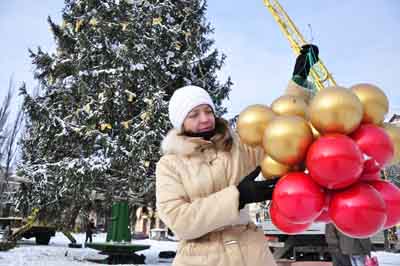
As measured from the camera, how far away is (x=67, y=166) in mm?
10086

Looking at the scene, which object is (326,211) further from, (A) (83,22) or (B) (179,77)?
(A) (83,22)

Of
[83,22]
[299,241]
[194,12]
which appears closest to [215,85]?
[194,12]

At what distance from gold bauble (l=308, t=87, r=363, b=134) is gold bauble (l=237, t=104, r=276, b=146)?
0.87 ft

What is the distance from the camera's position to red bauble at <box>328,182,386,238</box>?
4.69 ft

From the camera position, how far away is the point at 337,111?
1.49 m

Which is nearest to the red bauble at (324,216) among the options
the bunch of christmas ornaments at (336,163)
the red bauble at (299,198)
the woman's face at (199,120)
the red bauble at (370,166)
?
the bunch of christmas ornaments at (336,163)

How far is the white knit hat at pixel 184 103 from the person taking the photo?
6.43 ft

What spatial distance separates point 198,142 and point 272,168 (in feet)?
1.12

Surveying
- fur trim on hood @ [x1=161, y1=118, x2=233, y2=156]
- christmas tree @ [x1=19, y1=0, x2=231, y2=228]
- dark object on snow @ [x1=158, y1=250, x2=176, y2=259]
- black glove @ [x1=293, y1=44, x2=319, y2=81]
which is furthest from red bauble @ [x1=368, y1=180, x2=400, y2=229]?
dark object on snow @ [x1=158, y1=250, x2=176, y2=259]

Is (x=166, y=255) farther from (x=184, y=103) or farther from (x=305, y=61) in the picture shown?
(x=184, y=103)

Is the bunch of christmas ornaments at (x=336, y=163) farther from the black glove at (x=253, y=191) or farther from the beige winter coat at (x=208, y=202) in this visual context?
the beige winter coat at (x=208, y=202)

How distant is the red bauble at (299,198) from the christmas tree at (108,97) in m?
8.37

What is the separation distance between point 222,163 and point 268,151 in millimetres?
230

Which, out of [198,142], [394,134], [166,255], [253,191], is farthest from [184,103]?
[166,255]
